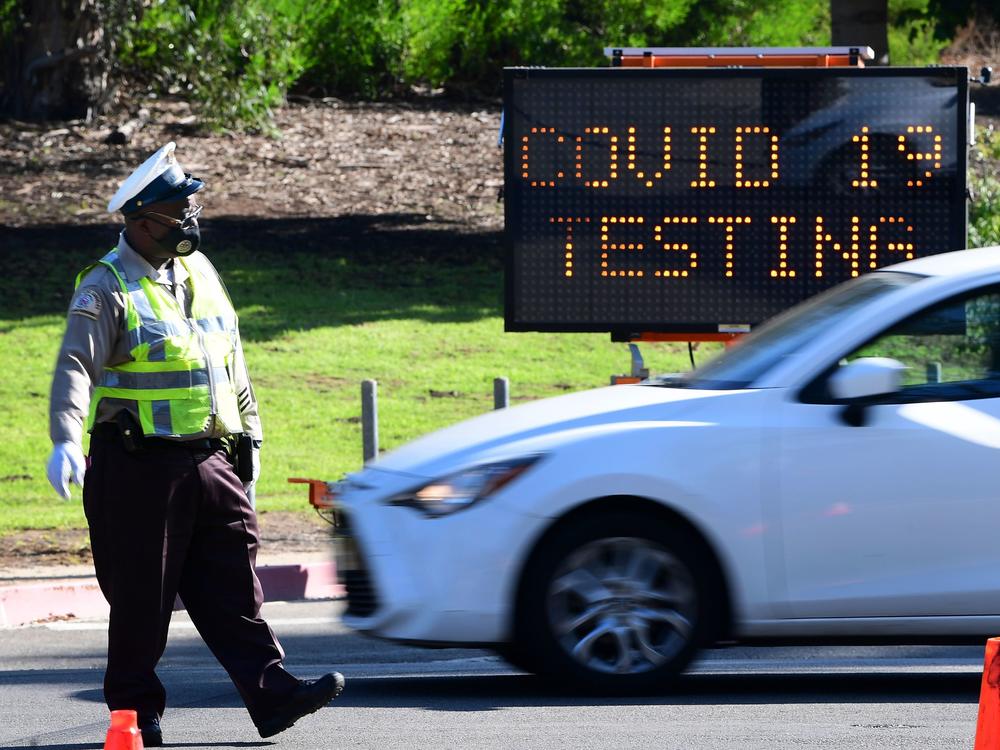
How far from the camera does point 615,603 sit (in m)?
6.57

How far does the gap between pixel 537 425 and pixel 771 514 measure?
2.86ft

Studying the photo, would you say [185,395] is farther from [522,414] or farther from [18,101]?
[18,101]

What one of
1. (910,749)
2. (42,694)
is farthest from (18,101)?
(910,749)

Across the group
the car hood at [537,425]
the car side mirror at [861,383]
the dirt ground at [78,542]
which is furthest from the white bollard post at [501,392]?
the car side mirror at [861,383]

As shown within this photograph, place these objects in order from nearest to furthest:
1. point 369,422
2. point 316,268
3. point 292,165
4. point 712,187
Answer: point 712,187, point 369,422, point 316,268, point 292,165

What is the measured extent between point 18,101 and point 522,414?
67.8 feet

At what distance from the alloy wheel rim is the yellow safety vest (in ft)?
4.81

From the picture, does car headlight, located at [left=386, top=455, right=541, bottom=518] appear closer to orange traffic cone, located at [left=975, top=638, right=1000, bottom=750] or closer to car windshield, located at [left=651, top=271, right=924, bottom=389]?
car windshield, located at [left=651, top=271, right=924, bottom=389]

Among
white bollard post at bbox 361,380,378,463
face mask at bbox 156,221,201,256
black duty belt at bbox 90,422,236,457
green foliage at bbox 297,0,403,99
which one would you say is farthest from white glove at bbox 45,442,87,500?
green foliage at bbox 297,0,403,99

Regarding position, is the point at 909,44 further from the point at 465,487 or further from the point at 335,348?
the point at 465,487

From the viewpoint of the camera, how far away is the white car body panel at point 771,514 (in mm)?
6527

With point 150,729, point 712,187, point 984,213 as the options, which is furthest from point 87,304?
point 984,213

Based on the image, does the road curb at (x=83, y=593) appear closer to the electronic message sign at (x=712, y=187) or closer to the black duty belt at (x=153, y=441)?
the electronic message sign at (x=712, y=187)

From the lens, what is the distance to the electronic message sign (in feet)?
33.6
